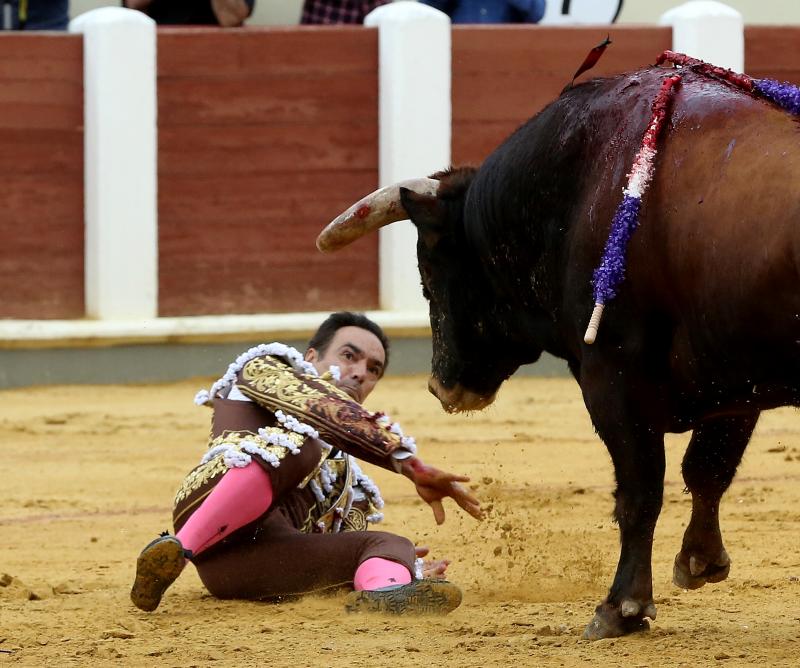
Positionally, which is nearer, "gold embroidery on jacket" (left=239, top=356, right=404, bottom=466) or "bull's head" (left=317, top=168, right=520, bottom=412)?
"gold embroidery on jacket" (left=239, top=356, right=404, bottom=466)

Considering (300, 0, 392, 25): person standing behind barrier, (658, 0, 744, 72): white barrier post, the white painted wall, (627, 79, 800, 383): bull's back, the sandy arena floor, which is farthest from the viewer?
the white painted wall

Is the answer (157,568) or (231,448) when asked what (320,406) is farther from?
(157,568)

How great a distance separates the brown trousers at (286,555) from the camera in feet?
12.7

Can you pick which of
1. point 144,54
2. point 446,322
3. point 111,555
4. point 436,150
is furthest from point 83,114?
point 446,322

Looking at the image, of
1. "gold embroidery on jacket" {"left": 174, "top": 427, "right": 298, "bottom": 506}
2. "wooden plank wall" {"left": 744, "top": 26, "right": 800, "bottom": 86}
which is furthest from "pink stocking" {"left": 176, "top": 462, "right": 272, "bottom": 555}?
"wooden plank wall" {"left": 744, "top": 26, "right": 800, "bottom": 86}

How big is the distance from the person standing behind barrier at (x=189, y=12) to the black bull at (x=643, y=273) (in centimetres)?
468

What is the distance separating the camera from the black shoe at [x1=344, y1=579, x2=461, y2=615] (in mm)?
3646

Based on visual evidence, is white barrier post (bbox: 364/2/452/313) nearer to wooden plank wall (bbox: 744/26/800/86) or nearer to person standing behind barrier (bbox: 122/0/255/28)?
person standing behind barrier (bbox: 122/0/255/28)

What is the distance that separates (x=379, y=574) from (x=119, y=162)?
4.84 meters

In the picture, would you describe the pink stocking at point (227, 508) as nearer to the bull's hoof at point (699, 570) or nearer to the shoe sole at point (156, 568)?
the shoe sole at point (156, 568)

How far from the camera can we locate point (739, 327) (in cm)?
312

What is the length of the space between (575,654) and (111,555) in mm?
1741

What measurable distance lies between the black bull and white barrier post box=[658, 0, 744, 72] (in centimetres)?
498

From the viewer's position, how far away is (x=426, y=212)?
392 cm
